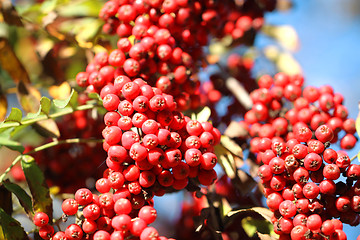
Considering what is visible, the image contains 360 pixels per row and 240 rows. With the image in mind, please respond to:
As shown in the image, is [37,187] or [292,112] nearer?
[37,187]

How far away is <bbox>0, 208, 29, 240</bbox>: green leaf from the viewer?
2.15 meters

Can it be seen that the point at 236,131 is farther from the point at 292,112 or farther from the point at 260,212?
the point at 260,212

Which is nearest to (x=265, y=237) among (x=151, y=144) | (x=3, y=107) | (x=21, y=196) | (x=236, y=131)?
(x=236, y=131)

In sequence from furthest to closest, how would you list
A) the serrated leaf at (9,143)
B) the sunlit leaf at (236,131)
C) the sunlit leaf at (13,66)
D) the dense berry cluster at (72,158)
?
the dense berry cluster at (72,158), the sunlit leaf at (13,66), the sunlit leaf at (236,131), the serrated leaf at (9,143)

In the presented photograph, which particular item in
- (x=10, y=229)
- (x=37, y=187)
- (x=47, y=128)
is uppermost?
(x=47, y=128)

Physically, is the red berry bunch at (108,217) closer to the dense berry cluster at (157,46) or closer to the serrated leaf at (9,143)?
the serrated leaf at (9,143)

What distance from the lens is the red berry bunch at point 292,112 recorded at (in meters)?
2.66

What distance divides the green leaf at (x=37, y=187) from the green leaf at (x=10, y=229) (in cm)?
14

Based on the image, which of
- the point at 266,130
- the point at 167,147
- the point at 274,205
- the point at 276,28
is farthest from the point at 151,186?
the point at 276,28

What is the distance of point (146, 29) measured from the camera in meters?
2.54

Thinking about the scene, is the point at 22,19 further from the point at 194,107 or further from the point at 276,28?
the point at 276,28

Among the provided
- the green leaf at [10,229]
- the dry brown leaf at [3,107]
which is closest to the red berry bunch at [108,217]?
the green leaf at [10,229]

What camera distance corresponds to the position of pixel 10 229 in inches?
85.0

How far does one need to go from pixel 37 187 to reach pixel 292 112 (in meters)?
1.69
